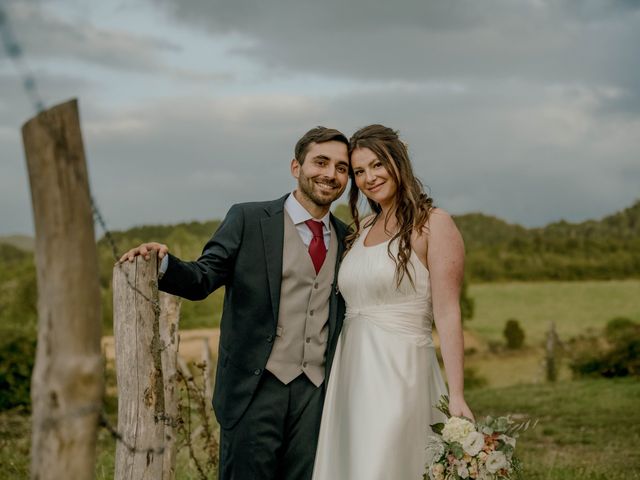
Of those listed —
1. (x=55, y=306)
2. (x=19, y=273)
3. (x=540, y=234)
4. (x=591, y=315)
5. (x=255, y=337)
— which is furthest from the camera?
(x=540, y=234)

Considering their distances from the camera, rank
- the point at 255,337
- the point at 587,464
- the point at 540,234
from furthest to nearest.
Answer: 1. the point at 540,234
2. the point at 587,464
3. the point at 255,337

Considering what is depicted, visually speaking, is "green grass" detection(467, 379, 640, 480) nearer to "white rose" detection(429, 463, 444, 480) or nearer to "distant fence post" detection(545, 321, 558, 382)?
"distant fence post" detection(545, 321, 558, 382)

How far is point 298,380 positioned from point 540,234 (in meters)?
18.9

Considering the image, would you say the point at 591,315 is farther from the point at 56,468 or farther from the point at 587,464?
the point at 56,468

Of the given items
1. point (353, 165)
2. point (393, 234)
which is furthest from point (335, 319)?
point (353, 165)

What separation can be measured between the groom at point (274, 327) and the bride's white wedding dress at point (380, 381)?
85 mm

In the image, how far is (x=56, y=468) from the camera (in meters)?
2.09

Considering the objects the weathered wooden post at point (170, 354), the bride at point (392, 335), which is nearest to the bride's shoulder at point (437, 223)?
the bride at point (392, 335)

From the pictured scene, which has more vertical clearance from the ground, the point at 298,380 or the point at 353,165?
the point at 353,165

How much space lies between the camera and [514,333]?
18500mm

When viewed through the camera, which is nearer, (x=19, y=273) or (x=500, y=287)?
(x=19, y=273)

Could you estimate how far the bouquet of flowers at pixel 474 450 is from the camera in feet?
11.1

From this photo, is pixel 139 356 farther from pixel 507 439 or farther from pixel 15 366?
pixel 15 366

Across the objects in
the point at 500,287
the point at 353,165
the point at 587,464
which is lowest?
the point at 587,464
